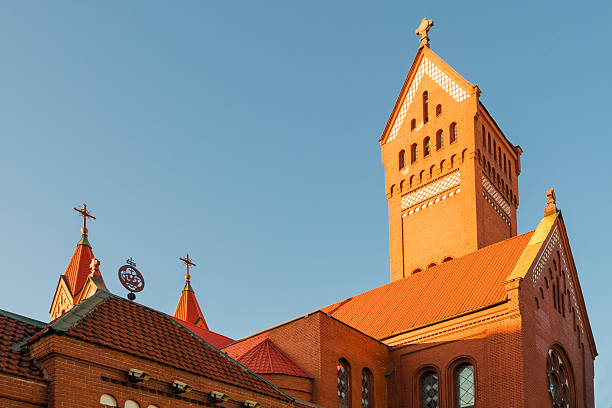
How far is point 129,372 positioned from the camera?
16.3 metres

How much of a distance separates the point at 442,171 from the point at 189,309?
75.2 feet

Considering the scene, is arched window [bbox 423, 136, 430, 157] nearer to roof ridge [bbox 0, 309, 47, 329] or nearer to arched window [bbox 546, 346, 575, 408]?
arched window [bbox 546, 346, 575, 408]

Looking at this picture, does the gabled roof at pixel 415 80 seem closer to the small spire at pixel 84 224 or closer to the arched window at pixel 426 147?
the arched window at pixel 426 147

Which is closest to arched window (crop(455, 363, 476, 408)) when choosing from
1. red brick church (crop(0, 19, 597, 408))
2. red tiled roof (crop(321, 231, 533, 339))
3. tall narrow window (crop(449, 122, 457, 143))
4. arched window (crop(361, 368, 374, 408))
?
red brick church (crop(0, 19, 597, 408))

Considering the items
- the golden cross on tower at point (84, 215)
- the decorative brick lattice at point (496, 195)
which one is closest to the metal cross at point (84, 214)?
the golden cross on tower at point (84, 215)

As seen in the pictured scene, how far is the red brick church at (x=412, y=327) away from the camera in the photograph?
16.4 meters

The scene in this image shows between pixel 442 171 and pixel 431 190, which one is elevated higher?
pixel 442 171

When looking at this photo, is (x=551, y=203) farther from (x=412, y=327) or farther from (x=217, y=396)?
(x=217, y=396)

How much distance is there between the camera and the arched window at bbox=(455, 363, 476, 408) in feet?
96.6

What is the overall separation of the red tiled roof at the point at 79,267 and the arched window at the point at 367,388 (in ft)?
73.0

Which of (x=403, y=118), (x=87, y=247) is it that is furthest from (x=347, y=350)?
(x=87, y=247)

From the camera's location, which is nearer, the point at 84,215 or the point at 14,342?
the point at 14,342

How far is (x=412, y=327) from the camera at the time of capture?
31.8 metres

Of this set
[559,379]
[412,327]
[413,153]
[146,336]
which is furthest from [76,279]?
[146,336]
